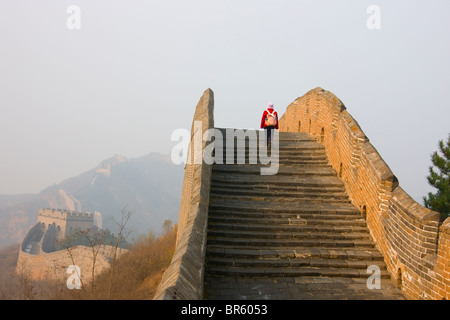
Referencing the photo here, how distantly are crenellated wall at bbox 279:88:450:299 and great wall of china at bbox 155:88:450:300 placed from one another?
0.05ft

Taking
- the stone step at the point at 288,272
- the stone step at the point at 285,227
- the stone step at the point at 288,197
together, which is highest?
the stone step at the point at 288,197

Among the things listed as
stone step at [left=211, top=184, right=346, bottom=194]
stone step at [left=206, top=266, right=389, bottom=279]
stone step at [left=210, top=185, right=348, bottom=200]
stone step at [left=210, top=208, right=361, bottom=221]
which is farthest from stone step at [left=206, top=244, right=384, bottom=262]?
stone step at [left=211, top=184, right=346, bottom=194]

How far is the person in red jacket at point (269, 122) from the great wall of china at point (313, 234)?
35.7 inches

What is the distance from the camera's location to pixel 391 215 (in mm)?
5742

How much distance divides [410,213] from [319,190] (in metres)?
2.60

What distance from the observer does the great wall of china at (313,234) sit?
4719 mm

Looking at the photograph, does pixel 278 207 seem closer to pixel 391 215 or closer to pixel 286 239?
pixel 286 239

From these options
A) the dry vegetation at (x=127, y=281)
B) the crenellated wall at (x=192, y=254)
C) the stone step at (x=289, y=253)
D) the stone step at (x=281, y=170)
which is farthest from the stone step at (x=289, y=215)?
the dry vegetation at (x=127, y=281)

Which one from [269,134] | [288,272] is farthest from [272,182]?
[288,272]

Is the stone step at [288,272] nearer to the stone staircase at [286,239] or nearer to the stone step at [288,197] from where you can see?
the stone staircase at [286,239]

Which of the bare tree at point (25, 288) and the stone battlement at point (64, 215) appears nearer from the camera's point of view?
the bare tree at point (25, 288)

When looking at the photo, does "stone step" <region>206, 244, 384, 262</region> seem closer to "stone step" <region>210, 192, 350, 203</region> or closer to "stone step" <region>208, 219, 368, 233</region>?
"stone step" <region>208, 219, 368, 233</region>

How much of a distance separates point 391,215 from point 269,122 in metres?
4.36
